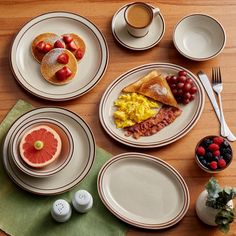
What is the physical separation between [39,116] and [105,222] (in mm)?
431

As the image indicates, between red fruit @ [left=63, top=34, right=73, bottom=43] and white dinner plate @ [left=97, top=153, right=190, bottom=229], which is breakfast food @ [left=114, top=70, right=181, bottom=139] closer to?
white dinner plate @ [left=97, top=153, right=190, bottom=229]

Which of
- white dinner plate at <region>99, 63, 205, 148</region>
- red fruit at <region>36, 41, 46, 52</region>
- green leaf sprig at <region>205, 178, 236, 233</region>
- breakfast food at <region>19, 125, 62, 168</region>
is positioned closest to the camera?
green leaf sprig at <region>205, 178, 236, 233</region>

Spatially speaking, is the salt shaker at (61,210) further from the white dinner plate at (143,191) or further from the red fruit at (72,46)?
the red fruit at (72,46)

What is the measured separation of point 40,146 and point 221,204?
60 centimetres

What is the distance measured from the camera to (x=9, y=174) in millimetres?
1674

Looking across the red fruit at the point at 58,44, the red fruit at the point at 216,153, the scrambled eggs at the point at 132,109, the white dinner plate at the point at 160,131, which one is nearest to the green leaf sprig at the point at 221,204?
the red fruit at the point at 216,153

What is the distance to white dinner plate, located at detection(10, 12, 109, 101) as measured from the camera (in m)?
1.82

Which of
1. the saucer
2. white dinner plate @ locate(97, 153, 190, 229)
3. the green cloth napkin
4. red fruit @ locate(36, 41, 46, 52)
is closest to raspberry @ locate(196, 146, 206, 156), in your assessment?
white dinner plate @ locate(97, 153, 190, 229)

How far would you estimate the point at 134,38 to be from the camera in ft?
6.39

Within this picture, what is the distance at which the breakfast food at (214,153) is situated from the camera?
1.68 metres

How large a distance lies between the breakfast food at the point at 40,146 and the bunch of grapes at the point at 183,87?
46 cm

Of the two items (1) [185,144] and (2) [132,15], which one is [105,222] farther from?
(2) [132,15]

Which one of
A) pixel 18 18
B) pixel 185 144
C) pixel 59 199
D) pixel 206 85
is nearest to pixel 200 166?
pixel 185 144

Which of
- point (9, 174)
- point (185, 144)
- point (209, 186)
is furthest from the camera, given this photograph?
point (185, 144)
